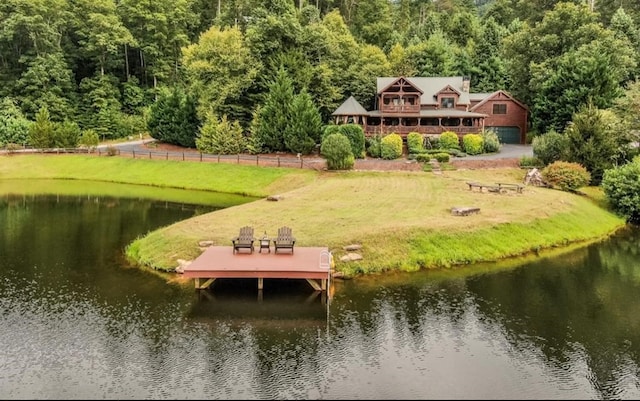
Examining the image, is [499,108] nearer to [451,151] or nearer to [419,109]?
[419,109]

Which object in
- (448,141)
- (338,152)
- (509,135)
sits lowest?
(338,152)

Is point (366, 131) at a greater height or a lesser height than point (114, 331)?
greater

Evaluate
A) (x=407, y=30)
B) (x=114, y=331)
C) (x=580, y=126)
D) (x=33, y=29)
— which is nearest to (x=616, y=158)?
(x=580, y=126)

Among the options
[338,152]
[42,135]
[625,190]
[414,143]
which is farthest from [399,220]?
[42,135]

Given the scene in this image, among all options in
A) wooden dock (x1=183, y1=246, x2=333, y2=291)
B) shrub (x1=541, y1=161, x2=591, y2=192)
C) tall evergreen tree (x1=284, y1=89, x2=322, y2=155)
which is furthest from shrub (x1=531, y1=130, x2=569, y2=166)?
wooden dock (x1=183, y1=246, x2=333, y2=291)

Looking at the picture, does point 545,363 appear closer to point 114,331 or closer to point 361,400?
point 361,400

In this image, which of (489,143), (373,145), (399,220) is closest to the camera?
(399,220)

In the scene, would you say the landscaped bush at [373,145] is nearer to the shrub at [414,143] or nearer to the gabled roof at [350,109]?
the gabled roof at [350,109]
